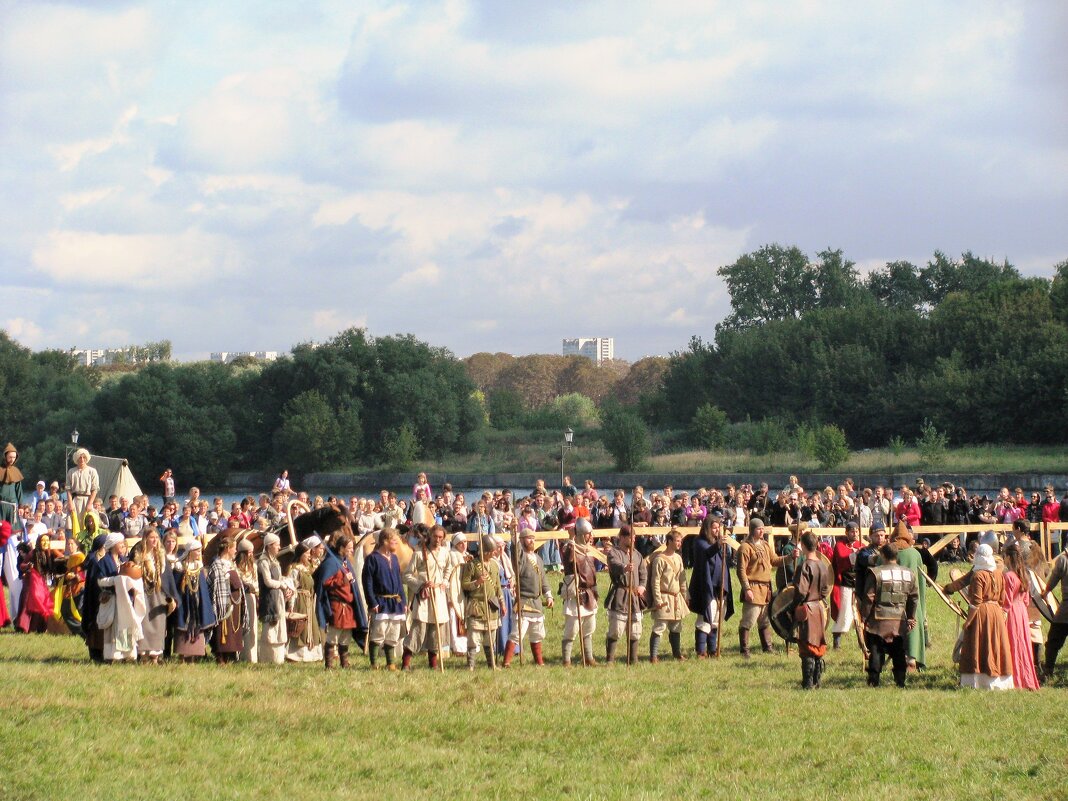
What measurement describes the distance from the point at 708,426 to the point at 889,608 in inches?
2529

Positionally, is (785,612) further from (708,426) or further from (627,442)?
(708,426)

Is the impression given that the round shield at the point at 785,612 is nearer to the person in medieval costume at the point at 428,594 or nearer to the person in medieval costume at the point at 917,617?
the person in medieval costume at the point at 917,617

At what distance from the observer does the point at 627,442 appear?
71.8 metres

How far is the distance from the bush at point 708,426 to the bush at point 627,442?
4.45 metres

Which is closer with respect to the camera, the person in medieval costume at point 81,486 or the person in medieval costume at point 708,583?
the person in medieval costume at point 708,583

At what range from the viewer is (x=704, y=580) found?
603 inches

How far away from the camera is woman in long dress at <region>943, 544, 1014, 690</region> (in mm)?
12695

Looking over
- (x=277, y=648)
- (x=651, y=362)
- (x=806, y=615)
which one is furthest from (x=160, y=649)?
(x=651, y=362)

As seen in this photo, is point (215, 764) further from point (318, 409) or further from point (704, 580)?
point (318, 409)

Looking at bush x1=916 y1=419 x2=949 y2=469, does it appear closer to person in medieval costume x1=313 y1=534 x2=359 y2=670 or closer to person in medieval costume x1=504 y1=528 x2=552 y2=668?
person in medieval costume x1=504 y1=528 x2=552 y2=668

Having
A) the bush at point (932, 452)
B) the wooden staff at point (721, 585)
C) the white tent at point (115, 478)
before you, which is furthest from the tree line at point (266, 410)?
the wooden staff at point (721, 585)

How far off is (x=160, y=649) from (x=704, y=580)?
617cm

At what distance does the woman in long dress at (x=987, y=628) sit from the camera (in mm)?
12695

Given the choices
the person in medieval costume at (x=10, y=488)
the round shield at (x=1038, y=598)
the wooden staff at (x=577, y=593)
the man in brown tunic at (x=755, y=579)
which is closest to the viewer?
the round shield at (x=1038, y=598)
